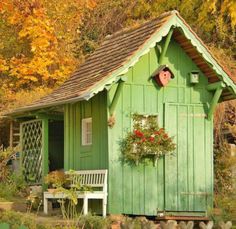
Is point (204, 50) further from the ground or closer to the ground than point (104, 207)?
further from the ground

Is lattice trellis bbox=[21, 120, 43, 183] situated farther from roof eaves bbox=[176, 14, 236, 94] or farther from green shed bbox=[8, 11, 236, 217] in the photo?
roof eaves bbox=[176, 14, 236, 94]

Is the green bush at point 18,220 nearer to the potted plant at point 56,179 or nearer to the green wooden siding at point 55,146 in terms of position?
the potted plant at point 56,179

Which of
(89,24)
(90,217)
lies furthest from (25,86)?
(90,217)

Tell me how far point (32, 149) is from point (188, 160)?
4.73 meters

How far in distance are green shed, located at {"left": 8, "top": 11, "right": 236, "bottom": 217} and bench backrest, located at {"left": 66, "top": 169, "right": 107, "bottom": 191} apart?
20cm

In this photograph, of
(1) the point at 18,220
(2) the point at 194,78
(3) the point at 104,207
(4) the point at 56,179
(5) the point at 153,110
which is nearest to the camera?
(1) the point at 18,220

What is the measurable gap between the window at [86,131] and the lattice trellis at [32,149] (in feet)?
6.06

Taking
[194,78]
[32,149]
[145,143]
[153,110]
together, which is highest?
[194,78]

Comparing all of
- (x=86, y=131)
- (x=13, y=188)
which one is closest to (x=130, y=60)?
(x=86, y=131)

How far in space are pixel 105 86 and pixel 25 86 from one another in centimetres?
1142

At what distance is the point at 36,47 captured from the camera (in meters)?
25.4

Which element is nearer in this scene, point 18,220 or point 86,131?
point 18,220

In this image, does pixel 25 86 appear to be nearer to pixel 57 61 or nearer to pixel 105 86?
pixel 57 61

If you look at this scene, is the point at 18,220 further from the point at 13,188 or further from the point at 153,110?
the point at 13,188
